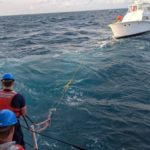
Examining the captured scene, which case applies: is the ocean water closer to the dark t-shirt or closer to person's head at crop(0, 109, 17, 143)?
the dark t-shirt

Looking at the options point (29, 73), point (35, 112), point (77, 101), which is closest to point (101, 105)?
point (77, 101)

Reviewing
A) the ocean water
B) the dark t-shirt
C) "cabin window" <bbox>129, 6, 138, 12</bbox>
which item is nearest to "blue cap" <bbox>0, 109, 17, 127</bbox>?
the dark t-shirt

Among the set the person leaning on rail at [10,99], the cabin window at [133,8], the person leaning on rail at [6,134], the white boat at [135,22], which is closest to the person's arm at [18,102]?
the person leaning on rail at [10,99]

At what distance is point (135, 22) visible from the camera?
3073 centimetres

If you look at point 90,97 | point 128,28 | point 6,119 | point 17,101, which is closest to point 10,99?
point 17,101

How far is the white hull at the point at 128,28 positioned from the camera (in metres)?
30.1

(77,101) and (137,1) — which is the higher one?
(137,1)

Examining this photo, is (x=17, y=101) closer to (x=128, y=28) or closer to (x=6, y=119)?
(x=6, y=119)

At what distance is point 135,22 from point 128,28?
95 centimetres

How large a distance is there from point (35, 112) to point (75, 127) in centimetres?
193

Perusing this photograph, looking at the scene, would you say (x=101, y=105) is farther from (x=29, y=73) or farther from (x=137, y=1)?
(x=137, y=1)

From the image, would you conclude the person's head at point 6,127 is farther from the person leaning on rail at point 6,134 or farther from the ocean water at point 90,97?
the ocean water at point 90,97

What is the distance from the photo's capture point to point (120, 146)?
27.0 ft

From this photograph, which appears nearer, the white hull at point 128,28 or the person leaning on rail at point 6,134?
the person leaning on rail at point 6,134
